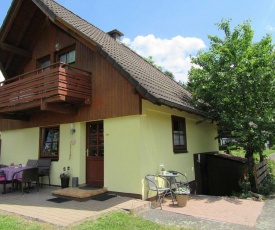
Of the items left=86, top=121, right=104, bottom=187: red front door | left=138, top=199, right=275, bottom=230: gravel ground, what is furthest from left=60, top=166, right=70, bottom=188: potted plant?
left=138, top=199, right=275, bottom=230: gravel ground

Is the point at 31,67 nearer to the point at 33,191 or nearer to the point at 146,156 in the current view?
the point at 33,191

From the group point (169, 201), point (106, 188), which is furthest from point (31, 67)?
point (169, 201)

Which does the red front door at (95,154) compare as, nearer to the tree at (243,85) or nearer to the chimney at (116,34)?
the tree at (243,85)

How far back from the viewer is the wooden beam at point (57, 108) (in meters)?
8.64

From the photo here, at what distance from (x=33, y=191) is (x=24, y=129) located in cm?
389

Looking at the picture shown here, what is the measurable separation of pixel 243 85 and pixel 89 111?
5.84 metres

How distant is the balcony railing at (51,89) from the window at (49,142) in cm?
176

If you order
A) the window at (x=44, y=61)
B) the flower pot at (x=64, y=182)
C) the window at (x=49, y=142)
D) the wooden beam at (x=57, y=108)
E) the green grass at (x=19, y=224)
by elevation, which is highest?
the window at (x=44, y=61)

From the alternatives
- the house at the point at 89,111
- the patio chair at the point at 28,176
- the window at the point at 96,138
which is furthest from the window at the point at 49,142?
the window at the point at 96,138

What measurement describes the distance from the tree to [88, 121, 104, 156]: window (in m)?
4.30

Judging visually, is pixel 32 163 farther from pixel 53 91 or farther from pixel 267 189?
pixel 267 189

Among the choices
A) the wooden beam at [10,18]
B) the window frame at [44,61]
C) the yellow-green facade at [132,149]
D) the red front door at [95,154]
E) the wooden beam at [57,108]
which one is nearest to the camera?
the yellow-green facade at [132,149]

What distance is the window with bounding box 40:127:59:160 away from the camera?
10664 mm

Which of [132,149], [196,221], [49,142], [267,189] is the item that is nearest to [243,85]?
[267,189]
